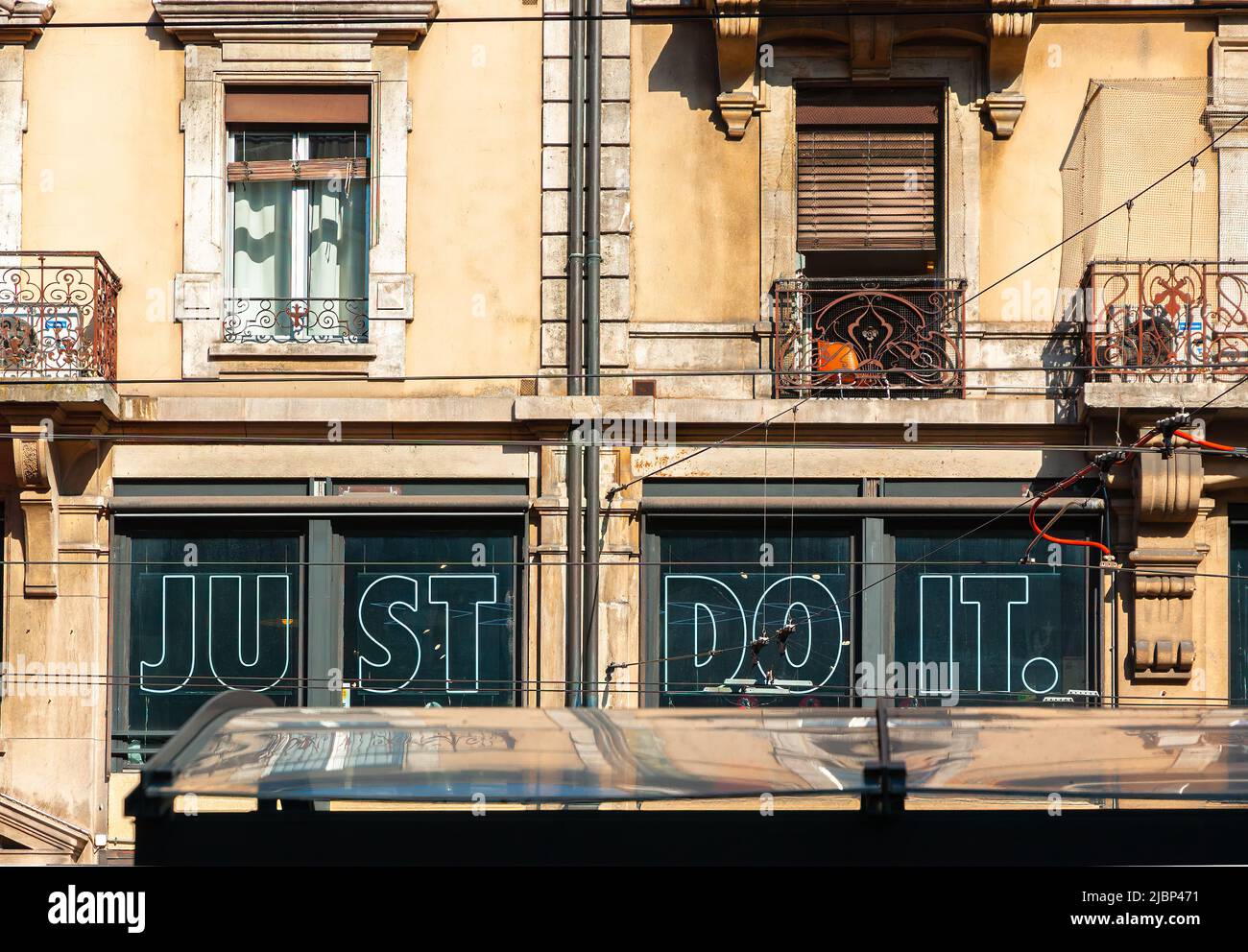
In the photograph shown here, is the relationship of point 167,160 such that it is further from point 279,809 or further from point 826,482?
point 279,809

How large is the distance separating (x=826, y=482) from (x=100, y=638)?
6036 millimetres

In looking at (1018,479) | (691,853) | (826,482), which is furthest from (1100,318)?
(691,853)

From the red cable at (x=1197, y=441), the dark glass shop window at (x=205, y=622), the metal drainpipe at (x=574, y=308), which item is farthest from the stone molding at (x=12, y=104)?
the red cable at (x=1197, y=441)

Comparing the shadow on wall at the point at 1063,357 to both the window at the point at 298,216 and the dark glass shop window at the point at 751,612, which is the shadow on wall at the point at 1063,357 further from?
the window at the point at 298,216

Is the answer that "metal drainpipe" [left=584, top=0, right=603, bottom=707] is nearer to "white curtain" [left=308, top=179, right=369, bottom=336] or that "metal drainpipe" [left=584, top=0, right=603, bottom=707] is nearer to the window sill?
the window sill

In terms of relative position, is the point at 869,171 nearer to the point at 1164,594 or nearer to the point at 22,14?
the point at 1164,594

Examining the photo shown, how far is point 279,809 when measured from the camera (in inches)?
248

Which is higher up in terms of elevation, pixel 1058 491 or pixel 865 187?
pixel 865 187

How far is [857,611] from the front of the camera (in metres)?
12.0

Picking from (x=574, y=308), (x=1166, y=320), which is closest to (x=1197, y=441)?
(x=1166, y=320)

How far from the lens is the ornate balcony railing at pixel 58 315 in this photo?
38.0ft

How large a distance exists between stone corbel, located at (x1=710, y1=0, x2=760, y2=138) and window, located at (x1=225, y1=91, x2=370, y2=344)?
9.95ft

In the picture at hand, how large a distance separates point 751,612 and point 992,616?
6.41 feet

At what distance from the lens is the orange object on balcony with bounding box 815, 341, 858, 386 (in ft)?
39.7
